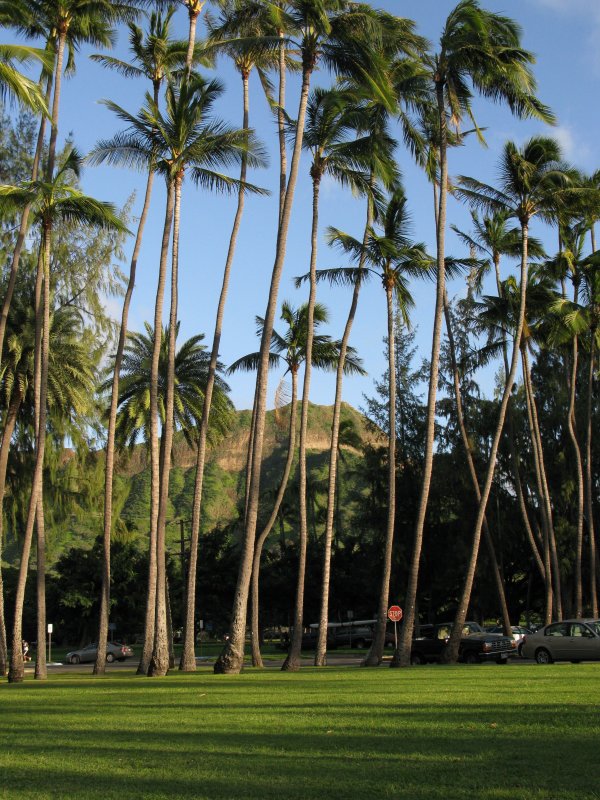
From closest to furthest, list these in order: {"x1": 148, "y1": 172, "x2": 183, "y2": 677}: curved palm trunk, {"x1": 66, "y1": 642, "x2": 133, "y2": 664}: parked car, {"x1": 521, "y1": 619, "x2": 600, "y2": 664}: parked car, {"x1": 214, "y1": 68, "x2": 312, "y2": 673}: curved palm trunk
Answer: {"x1": 214, "y1": 68, "x2": 312, "y2": 673}: curved palm trunk, {"x1": 148, "y1": 172, "x2": 183, "y2": 677}: curved palm trunk, {"x1": 521, "y1": 619, "x2": 600, "y2": 664}: parked car, {"x1": 66, "y1": 642, "x2": 133, "y2": 664}: parked car

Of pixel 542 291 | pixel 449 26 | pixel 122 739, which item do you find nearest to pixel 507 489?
pixel 542 291

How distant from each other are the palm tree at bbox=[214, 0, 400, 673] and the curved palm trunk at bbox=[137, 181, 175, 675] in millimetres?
3505

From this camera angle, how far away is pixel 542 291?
131 feet

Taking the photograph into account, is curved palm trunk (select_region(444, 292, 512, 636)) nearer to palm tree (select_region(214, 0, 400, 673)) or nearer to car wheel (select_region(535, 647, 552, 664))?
car wheel (select_region(535, 647, 552, 664))

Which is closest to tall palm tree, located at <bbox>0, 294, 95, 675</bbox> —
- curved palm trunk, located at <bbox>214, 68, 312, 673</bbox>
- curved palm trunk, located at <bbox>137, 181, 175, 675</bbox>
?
curved palm trunk, located at <bbox>137, 181, 175, 675</bbox>

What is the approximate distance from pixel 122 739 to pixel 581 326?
3166 centimetres

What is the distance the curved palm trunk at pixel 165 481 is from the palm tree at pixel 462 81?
7.29 meters

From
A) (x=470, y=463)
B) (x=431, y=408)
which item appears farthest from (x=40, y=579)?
(x=470, y=463)

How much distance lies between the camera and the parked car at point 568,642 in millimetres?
28547

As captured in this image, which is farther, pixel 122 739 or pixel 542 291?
pixel 542 291

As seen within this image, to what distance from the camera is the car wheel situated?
29578 millimetres

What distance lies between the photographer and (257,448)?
1011 inches

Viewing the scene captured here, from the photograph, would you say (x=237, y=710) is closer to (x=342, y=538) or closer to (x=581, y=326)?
(x=581, y=326)

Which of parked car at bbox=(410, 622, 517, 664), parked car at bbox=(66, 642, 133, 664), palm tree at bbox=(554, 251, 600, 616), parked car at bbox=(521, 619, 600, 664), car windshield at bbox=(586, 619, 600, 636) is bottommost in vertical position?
parked car at bbox=(66, 642, 133, 664)
